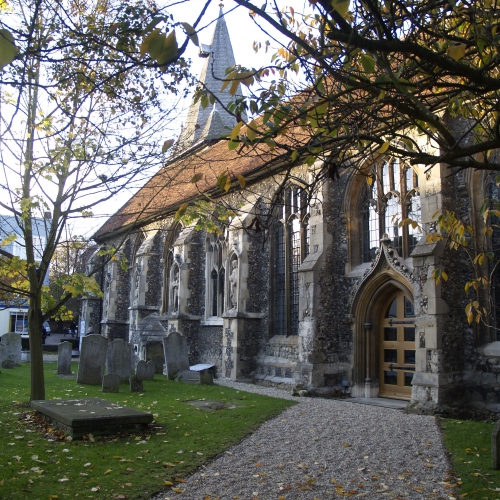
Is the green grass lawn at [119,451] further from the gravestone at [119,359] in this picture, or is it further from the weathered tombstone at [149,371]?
the weathered tombstone at [149,371]

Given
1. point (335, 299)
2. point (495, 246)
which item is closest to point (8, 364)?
point (335, 299)

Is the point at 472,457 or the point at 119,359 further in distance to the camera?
the point at 119,359

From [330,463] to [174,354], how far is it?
997 centimetres

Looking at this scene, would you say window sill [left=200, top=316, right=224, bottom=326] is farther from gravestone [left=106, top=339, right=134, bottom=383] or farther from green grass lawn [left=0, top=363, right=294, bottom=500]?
green grass lawn [left=0, top=363, right=294, bottom=500]

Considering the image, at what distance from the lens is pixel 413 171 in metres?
11.9

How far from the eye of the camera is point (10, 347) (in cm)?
1753

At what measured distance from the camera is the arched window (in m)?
14.8

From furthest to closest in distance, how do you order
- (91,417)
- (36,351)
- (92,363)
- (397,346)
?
(92,363) < (397,346) < (36,351) < (91,417)

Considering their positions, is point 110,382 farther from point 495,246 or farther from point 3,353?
point 495,246

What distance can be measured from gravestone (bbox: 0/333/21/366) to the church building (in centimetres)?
433

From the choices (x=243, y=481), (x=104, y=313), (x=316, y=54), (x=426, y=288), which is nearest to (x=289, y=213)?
(x=426, y=288)

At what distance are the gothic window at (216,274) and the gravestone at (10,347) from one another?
639cm

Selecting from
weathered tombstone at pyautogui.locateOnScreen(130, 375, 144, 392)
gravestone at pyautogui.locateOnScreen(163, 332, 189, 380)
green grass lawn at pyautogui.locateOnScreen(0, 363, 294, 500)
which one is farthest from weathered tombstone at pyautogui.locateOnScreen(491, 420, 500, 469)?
gravestone at pyautogui.locateOnScreen(163, 332, 189, 380)

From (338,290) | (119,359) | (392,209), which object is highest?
(392,209)
